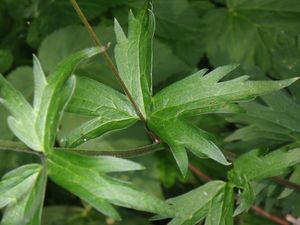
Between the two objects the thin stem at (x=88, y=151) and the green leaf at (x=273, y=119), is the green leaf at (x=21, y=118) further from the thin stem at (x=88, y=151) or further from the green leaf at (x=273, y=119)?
the green leaf at (x=273, y=119)

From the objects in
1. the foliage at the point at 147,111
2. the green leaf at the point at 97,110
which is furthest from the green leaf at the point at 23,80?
the green leaf at the point at 97,110

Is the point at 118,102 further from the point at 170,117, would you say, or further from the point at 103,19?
the point at 103,19

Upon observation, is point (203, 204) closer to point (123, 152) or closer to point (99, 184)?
point (123, 152)

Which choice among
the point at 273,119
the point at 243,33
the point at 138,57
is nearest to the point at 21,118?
the point at 138,57

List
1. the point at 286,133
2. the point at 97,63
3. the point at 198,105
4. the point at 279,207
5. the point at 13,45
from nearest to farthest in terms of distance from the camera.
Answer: the point at 198,105 < the point at 286,133 < the point at 97,63 < the point at 279,207 < the point at 13,45

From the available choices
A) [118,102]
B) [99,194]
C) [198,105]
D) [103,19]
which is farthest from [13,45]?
[99,194]

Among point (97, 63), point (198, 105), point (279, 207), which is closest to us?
point (198, 105)

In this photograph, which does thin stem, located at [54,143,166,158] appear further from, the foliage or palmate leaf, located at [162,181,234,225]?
palmate leaf, located at [162,181,234,225]

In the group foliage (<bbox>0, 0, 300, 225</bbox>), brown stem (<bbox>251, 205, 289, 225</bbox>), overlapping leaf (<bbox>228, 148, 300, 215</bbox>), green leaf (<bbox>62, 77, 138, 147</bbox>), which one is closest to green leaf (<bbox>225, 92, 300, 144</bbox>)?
foliage (<bbox>0, 0, 300, 225</bbox>)
